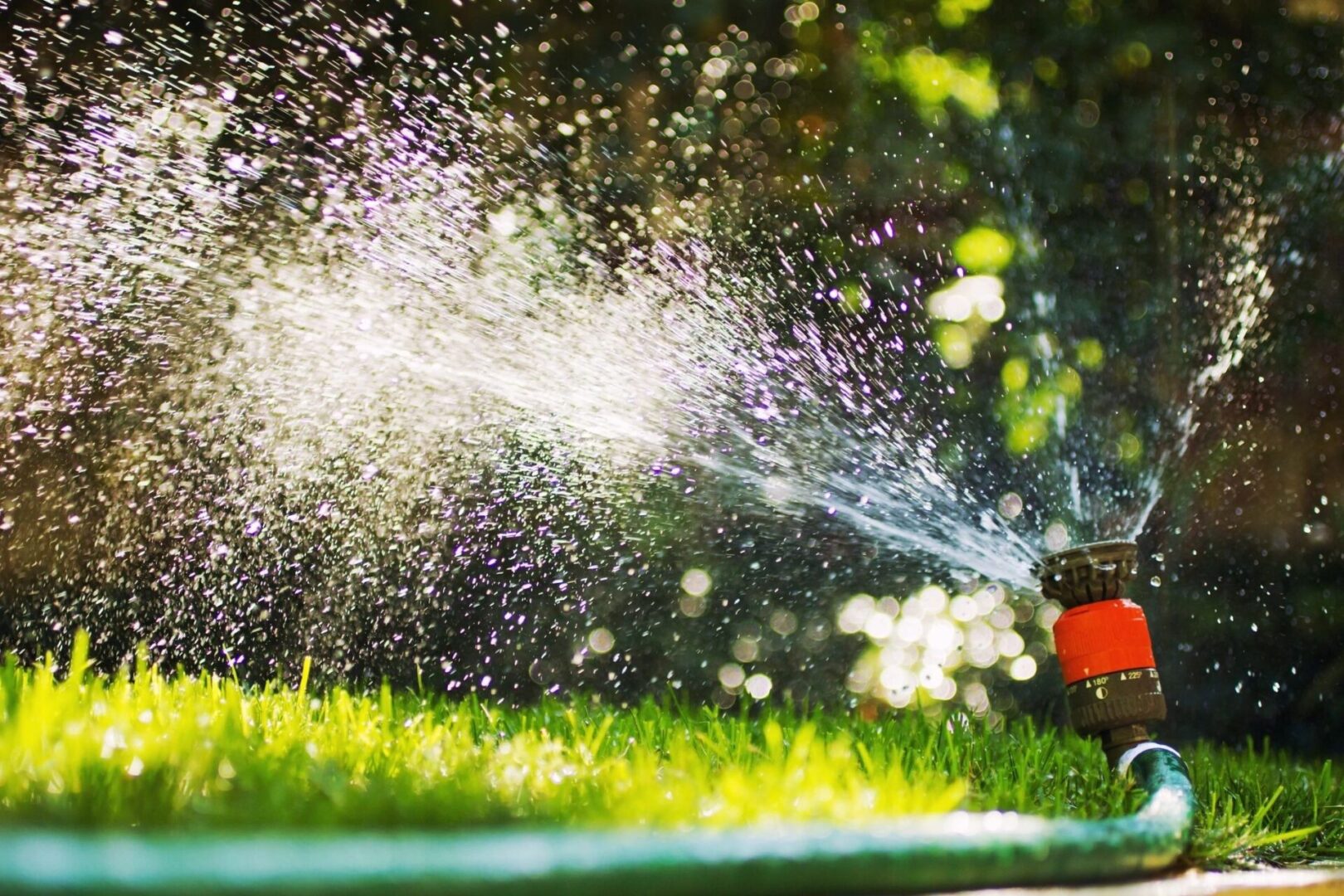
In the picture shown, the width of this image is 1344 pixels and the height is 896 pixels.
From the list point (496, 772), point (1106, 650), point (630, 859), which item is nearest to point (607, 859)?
point (630, 859)

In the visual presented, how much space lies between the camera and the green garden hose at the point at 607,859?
2.88ft

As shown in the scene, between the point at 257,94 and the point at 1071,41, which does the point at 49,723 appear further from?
the point at 1071,41

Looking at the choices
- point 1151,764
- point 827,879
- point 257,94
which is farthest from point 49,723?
point 257,94

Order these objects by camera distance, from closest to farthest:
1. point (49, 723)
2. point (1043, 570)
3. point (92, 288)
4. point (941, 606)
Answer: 1. point (49, 723)
2. point (1043, 570)
3. point (92, 288)
4. point (941, 606)

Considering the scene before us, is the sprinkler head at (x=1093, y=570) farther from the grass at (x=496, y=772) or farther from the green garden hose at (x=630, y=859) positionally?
the green garden hose at (x=630, y=859)

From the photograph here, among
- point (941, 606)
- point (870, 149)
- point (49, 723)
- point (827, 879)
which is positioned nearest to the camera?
point (827, 879)

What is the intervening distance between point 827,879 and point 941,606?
510cm

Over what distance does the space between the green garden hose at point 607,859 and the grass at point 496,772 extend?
11cm

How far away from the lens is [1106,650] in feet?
7.53

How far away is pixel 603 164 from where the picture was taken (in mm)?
4730

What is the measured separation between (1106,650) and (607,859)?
1.56 metres

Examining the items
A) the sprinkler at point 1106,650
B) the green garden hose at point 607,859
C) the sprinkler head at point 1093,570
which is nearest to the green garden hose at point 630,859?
the green garden hose at point 607,859

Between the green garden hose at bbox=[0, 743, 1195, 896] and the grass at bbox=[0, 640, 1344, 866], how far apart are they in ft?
0.37

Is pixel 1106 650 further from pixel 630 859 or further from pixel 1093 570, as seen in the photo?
pixel 630 859
